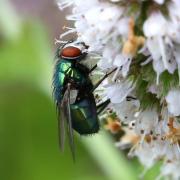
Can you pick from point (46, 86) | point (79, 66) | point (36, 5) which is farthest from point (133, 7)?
point (36, 5)

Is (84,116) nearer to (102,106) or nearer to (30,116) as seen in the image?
(102,106)

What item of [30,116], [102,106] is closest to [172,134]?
[102,106]

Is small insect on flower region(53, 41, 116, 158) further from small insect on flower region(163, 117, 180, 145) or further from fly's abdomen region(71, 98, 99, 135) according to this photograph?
small insect on flower region(163, 117, 180, 145)

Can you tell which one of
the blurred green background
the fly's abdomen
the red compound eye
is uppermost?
the red compound eye

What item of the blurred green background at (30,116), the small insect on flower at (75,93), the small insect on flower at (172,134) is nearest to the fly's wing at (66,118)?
the small insect on flower at (75,93)

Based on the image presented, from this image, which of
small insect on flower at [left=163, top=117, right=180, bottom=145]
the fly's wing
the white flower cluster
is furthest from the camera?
the fly's wing

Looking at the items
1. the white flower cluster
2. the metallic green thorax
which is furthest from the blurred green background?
the white flower cluster
